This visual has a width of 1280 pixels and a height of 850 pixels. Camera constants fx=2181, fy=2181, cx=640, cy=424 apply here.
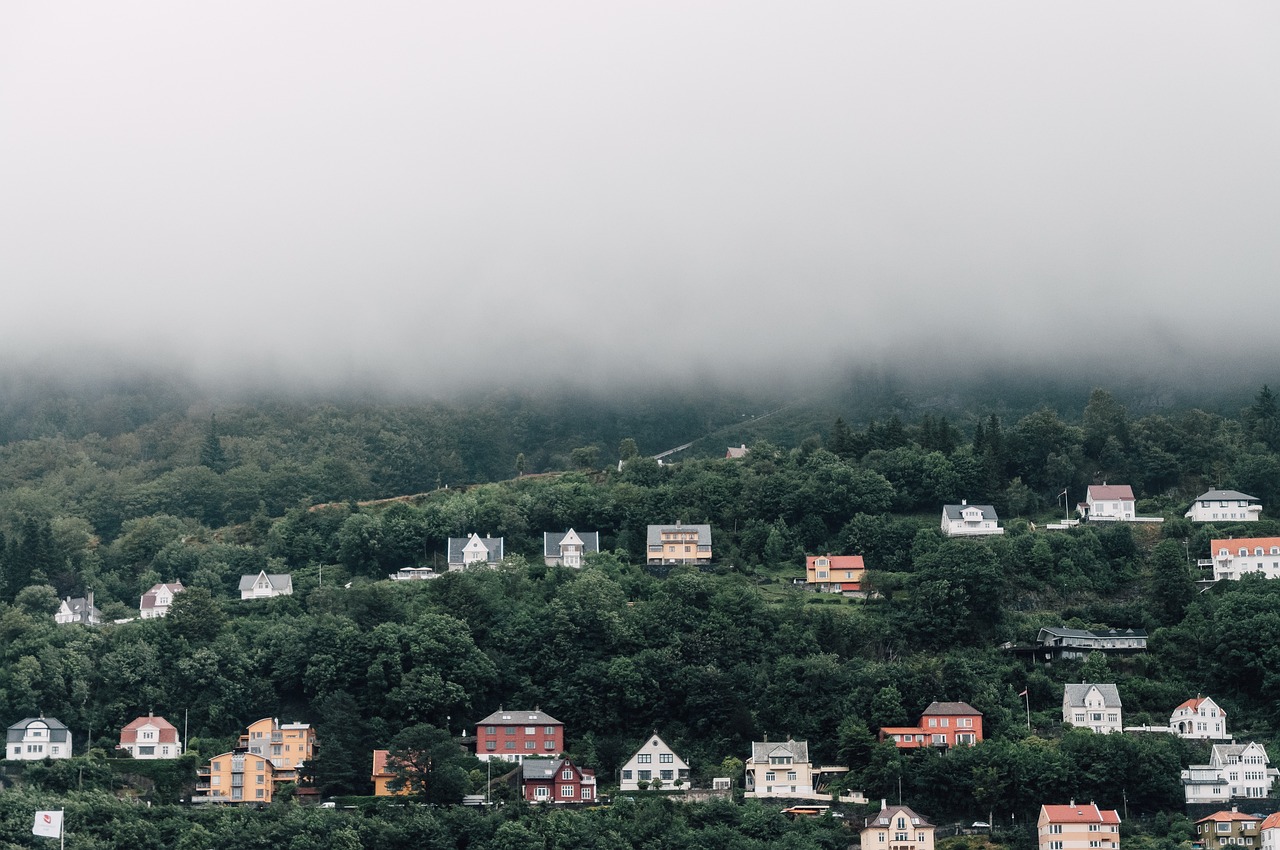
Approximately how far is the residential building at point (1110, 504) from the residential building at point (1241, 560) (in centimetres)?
773

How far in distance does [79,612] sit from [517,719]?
28.8 m

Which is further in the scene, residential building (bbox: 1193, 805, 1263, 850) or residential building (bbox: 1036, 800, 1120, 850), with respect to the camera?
residential building (bbox: 1193, 805, 1263, 850)

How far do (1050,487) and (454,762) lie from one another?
142ft

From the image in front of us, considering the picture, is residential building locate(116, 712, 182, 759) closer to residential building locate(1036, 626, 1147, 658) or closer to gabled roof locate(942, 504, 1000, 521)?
residential building locate(1036, 626, 1147, 658)

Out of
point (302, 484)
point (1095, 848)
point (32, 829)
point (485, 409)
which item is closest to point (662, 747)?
point (1095, 848)

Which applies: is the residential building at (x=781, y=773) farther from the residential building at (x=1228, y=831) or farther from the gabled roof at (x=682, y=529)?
the gabled roof at (x=682, y=529)

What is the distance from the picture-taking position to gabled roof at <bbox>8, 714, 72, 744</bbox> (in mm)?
93375

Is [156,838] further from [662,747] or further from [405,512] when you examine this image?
[405,512]

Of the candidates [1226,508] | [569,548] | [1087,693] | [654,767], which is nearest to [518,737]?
[654,767]

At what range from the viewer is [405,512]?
383 feet

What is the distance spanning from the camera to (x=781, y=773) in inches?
3521

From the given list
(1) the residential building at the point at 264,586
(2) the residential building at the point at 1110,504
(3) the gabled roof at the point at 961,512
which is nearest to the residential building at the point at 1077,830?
(3) the gabled roof at the point at 961,512

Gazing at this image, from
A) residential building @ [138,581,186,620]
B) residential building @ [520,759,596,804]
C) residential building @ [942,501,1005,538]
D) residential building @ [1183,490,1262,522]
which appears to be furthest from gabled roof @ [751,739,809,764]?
residential building @ [138,581,186,620]

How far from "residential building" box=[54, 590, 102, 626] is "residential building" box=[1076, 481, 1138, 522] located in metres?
51.3
